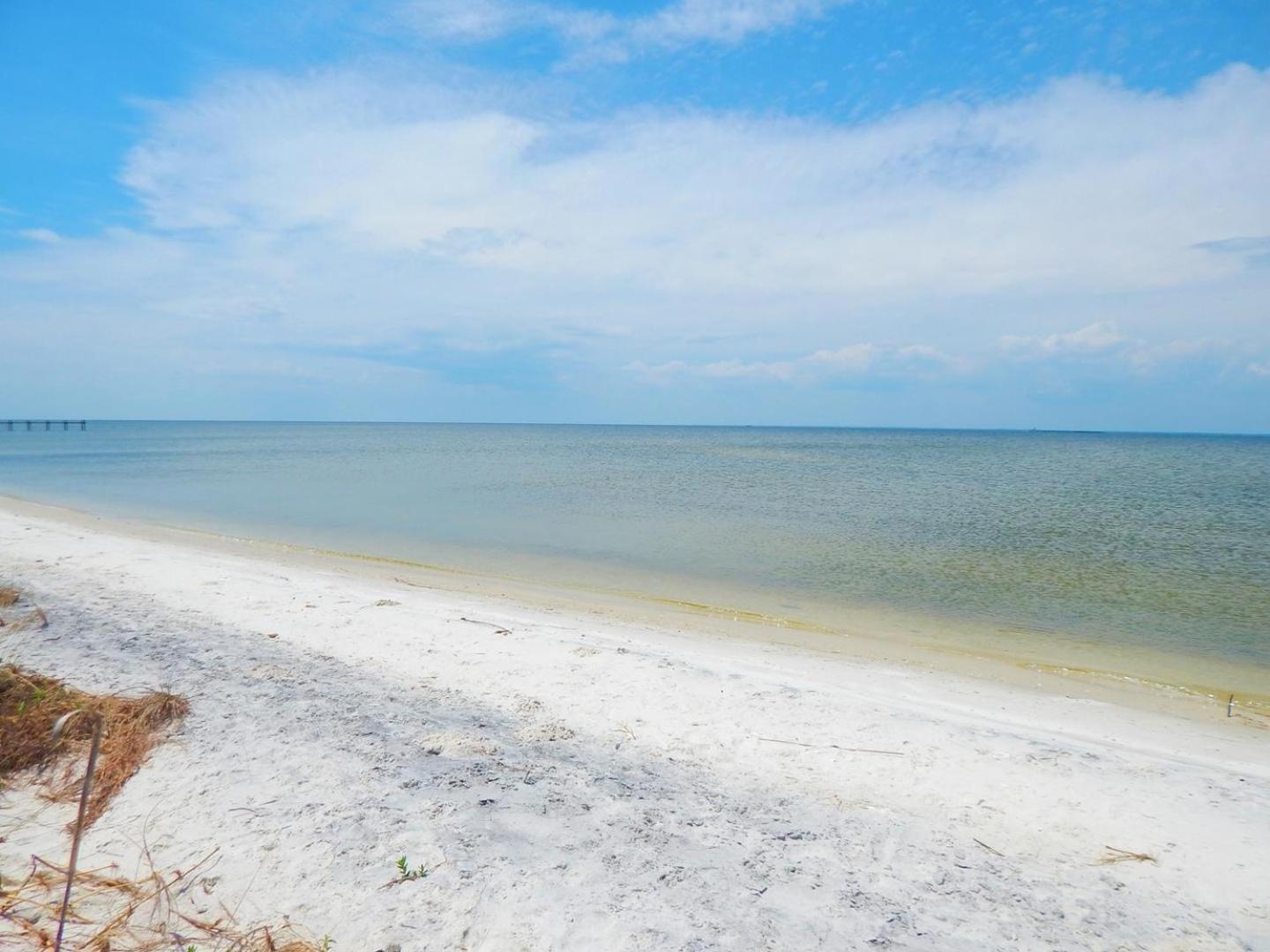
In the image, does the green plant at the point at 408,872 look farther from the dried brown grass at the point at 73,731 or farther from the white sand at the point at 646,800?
the dried brown grass at the point at 73,731

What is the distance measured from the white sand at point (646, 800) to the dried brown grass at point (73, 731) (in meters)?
0.16

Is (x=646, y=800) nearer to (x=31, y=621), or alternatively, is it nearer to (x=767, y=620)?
(x=31, y=621)

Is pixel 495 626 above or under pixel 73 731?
under

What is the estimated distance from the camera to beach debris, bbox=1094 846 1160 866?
4527mm

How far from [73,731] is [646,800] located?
423cm

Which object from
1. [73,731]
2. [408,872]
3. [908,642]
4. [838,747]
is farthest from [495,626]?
[908,642]

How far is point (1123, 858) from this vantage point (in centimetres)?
456

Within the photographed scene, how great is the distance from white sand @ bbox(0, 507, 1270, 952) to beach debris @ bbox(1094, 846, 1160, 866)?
6 cm

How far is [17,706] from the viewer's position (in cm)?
532

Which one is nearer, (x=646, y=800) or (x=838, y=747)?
(x=646, y=800)

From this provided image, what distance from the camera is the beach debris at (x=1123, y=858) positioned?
14.9ft

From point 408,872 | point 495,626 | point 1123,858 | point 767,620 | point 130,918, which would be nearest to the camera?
point 130,918

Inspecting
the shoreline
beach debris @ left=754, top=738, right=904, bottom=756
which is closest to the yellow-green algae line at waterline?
the shoreline

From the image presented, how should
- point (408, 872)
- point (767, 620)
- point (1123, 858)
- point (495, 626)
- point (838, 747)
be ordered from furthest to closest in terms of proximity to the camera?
point (767, 620) < point (495, 626) < point (838, 747) < point (1123, 858) < point (408, 872)
